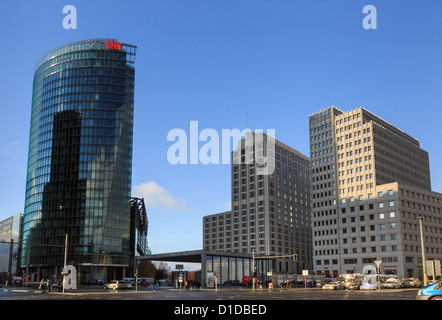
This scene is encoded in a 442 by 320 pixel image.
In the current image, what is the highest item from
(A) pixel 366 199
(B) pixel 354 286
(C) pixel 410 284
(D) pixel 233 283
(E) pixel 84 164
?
(E) pixel 84 164

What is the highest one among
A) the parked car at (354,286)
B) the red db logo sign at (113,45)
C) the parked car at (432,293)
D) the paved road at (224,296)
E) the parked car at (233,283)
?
the red db logo sign at (113,45)

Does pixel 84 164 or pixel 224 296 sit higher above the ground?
pixel 84 164

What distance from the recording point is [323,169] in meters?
153

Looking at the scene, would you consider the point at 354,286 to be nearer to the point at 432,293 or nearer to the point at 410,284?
the point at 410,284

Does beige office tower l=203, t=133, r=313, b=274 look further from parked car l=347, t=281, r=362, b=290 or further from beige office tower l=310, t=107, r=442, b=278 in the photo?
parked car l=347, t=281, r=362, b=290

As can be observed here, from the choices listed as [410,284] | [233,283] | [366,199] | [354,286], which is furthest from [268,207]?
[354,286]

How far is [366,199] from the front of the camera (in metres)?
135

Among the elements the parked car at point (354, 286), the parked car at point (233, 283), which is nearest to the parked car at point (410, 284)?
the parked car at point (354, 286)

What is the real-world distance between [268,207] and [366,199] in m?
50.6

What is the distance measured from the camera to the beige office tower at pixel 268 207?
A: 178500mm

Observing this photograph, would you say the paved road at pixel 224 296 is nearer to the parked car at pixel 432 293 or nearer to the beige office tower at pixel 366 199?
the parked car at pixel 432 293

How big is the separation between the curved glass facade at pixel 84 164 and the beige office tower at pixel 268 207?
196 ft
